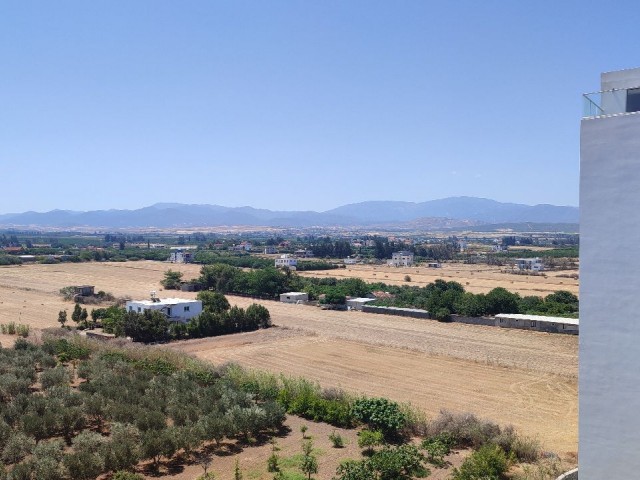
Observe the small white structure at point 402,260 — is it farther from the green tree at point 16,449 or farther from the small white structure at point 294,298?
the green tree at point 16,449

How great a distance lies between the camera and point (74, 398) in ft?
64.7

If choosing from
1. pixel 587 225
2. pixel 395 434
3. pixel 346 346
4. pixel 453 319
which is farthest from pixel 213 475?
pixel 453 319

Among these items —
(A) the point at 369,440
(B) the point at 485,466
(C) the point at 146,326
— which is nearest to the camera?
(B) the point at 485,466

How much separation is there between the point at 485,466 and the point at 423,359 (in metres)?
18.0

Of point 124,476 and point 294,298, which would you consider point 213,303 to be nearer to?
point 294,298

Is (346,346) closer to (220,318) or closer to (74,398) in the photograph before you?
(220,318)

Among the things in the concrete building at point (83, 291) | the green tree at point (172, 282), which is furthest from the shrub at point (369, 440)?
the green tree at point (172, 282)

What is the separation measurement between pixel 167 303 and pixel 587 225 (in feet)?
124

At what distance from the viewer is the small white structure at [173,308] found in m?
40.7

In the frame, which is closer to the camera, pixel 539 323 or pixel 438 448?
pixel 438 448

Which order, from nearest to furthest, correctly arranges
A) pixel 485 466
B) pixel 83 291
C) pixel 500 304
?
pixel 485 466 → pixel 500 304 → pixel 83 291

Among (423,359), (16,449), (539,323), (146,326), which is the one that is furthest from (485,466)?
(539,323)

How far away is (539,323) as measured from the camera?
40875mm

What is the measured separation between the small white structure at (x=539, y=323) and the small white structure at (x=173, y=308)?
78.1 ft
